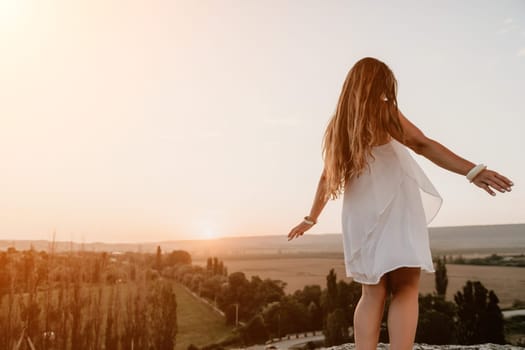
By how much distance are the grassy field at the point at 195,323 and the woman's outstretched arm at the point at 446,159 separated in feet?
8.00

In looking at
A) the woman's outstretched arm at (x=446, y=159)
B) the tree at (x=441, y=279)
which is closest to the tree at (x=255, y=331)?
the tree at (x=441, y=279)

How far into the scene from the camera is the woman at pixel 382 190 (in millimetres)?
1782

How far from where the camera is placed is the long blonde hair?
1860mm

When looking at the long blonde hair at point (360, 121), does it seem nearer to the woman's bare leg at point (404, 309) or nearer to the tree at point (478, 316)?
the woman's bare leg at point (404, 309)

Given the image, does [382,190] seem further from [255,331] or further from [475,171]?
[255,331]

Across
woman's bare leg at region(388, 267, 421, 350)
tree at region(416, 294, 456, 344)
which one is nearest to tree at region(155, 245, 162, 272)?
tree at region(416, 294, 456, 344)

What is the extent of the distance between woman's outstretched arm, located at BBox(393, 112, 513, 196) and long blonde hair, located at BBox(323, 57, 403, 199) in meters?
0.05

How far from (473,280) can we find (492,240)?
0.38m

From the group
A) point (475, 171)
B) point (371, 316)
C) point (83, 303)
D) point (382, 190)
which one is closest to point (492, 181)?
point (475, 171)

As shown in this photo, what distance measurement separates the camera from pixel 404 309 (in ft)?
5.82

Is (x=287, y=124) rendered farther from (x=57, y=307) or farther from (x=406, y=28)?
(x=57, y=307)

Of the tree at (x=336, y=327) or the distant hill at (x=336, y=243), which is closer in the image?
the tree at (x=336, y=327)

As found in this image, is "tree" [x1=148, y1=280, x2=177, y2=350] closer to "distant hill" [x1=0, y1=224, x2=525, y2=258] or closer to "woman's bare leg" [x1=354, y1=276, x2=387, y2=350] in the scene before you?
"distant hill" [x1=0, y1=224, x2=525, y2=258]

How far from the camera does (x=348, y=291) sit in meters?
4.09
